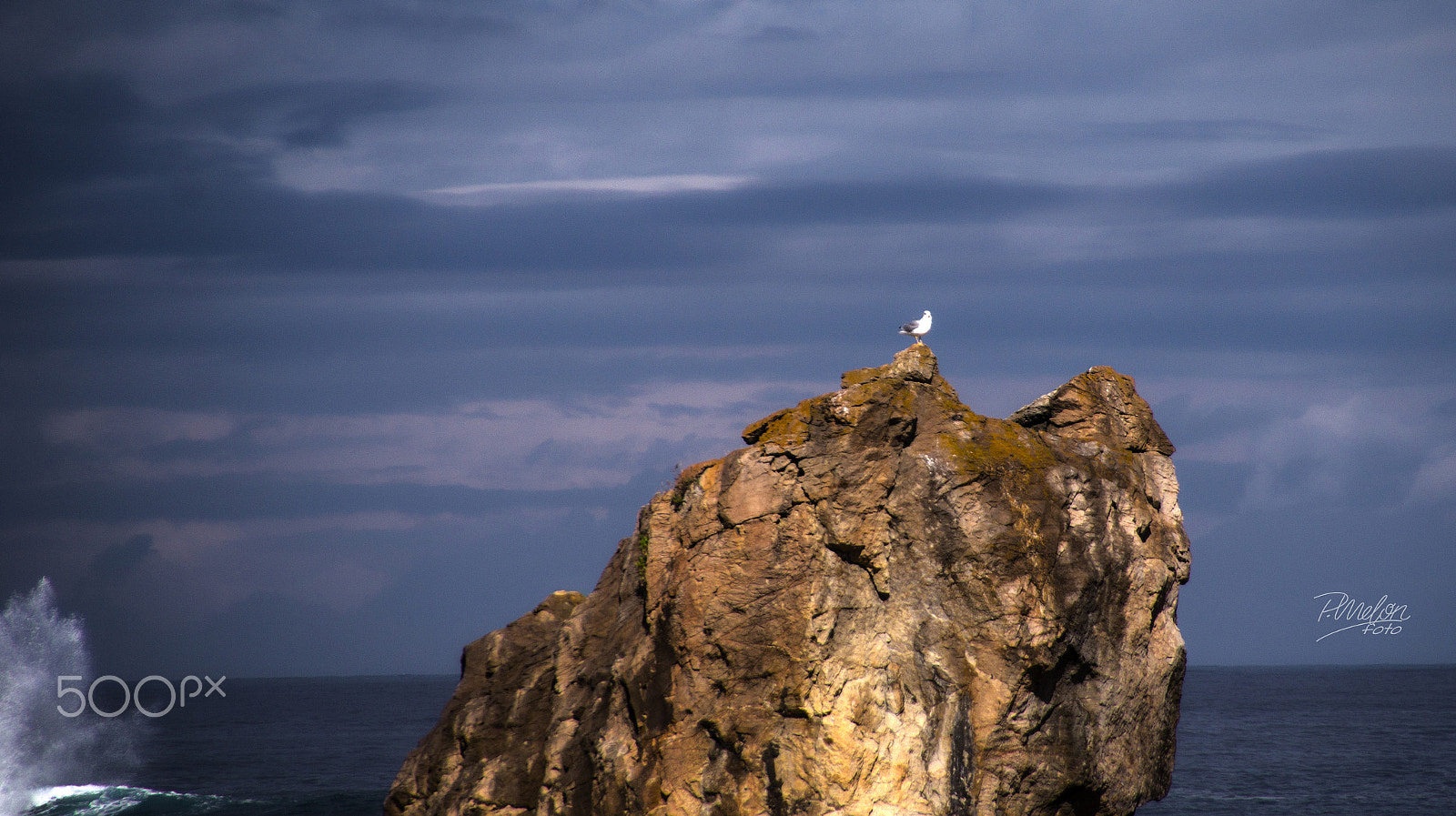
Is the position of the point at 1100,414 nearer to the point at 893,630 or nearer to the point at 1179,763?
the point at 893,630

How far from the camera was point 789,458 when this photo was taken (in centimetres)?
2159

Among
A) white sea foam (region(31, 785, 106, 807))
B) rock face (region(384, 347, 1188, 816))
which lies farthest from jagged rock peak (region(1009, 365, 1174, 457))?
white sea foam (region(31, 785, 106, 807))

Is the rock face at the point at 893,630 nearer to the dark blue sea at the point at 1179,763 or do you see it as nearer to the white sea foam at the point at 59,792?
the dark blue sea at the point at 1179,763

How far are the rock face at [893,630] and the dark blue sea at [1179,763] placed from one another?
38.6 meters

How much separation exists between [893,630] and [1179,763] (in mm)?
65429

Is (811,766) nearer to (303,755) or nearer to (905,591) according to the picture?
(905,591)

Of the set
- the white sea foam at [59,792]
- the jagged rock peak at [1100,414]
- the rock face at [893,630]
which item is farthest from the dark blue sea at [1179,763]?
the rock face at [893,630]

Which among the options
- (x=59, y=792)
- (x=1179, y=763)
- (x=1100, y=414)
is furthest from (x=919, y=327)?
(x=1179, y=763)

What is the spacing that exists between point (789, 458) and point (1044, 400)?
271 inches

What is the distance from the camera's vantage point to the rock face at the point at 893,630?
19.8 meters

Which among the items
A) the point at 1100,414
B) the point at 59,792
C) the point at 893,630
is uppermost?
the point at 1100,414

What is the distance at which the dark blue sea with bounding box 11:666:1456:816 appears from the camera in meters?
57.9

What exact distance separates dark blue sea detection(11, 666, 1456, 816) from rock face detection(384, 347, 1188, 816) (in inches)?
1521

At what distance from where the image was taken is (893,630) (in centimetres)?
2062
